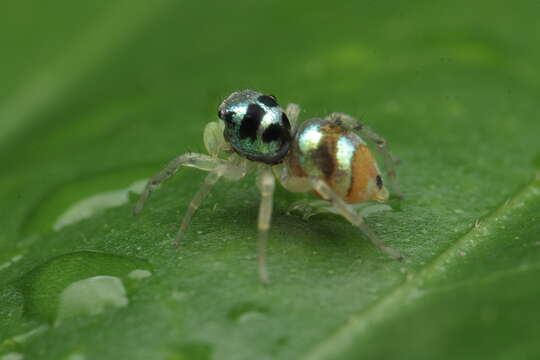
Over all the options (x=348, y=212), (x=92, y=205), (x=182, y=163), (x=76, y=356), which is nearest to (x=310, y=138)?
(x=348, y=212)

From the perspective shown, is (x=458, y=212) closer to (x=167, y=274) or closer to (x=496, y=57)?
(x=167, y=274)

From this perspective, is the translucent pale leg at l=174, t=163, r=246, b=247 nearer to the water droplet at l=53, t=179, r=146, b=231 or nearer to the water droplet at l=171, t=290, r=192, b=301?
the water droplet at l=171, t=290, r=192, b=301

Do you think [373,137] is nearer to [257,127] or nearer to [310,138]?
[310,138]

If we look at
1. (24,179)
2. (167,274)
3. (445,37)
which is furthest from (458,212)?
(24,179)

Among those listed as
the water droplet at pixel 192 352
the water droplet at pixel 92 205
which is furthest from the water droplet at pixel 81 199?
the water droplet at pixel 192 352

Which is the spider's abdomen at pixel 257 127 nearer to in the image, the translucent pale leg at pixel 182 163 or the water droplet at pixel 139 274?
the translucent pale leg at pixel 182 163
